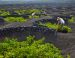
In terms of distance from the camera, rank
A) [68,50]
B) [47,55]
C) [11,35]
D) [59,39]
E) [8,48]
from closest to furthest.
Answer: [47,55] → [8,48] → [68,50] → [11,35] → [59,39]

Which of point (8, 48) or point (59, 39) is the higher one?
point (8, 48)

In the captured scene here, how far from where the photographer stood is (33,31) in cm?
2352

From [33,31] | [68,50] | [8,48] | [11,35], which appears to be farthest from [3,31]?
[8,48]

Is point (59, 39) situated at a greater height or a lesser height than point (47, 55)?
lesser

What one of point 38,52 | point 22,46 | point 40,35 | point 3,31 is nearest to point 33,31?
point 40,35

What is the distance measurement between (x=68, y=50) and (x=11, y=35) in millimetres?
4337

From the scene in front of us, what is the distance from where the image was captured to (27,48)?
50.8ft

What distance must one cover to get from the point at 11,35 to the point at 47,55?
25.9ft

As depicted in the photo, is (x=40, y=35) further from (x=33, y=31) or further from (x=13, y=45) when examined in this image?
(x=13, y=45)

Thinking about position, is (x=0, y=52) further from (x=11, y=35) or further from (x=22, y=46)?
(x=11, y=35)

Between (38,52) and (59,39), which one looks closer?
(38,52)

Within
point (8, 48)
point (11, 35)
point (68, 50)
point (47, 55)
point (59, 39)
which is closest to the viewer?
point (47, 55)

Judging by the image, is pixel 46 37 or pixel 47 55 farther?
pixel 46 37

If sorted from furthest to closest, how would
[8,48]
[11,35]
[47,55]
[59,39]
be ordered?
Result: [59,39]
[11,35]
[8,48]
[47,55]
